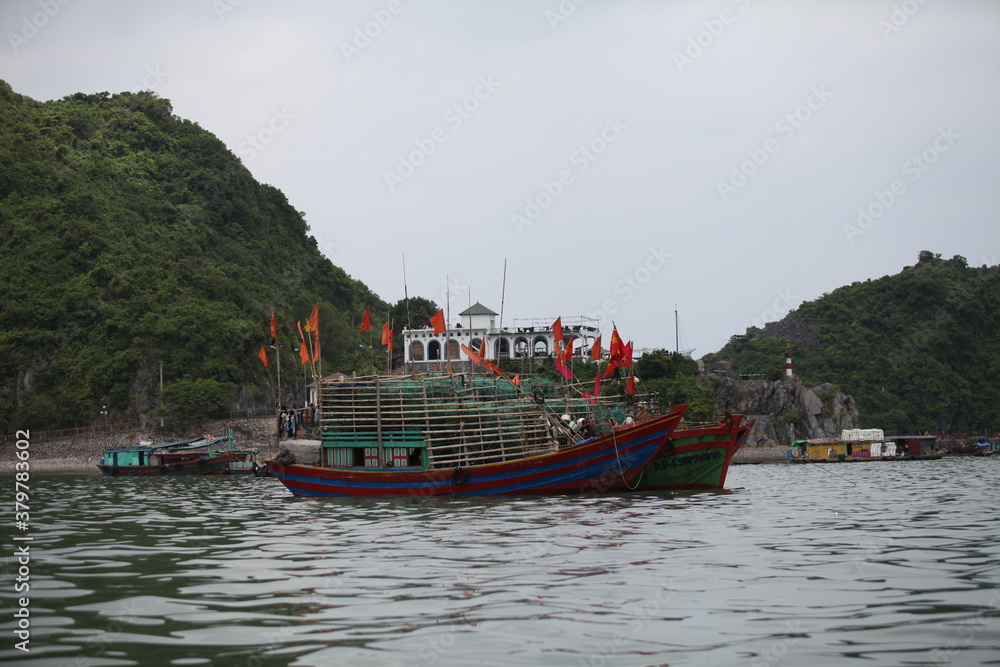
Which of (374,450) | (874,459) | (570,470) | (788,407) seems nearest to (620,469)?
(570,470)

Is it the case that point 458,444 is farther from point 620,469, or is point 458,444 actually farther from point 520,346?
point 520,346

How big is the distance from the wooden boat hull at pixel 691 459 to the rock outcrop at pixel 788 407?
50.5 m

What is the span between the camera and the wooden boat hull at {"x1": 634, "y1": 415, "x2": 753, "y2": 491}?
947 inches

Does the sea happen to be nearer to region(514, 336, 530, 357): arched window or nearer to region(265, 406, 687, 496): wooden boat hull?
region(265, 406, 687, 496): wooden boat hull

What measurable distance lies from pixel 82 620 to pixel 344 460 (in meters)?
16.4

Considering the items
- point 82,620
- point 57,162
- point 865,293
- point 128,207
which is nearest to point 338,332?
point 128,207

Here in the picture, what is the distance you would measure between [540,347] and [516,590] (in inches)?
2625

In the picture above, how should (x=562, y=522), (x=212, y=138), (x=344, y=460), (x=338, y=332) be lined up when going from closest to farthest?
(x=562, y=522) → (x=344, y=460) → (x=338, y=332) → (x=212, y=138)

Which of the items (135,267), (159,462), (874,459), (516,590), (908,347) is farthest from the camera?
(908,347)

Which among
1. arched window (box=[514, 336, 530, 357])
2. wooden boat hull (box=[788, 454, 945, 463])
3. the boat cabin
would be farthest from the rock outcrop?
the boat cabin

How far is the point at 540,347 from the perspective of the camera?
75.9m

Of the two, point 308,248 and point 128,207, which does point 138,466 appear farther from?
point 308,248

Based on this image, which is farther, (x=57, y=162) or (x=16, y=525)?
(x=57, y=162)

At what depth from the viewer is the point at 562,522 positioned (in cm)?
1596
